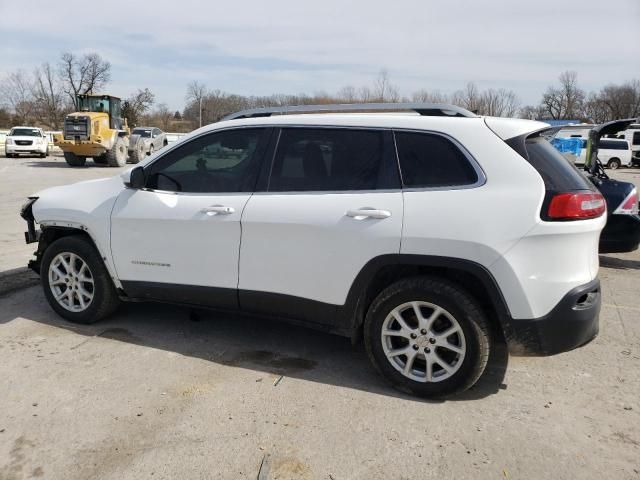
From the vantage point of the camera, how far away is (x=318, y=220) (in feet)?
11.4

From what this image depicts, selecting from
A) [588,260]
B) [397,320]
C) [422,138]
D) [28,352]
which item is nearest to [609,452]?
[588,260]

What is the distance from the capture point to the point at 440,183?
129 inches

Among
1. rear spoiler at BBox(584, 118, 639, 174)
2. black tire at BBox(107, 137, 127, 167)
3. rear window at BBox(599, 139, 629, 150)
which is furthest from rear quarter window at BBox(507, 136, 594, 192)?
rear window at BBox(599, 139, 629, 150)

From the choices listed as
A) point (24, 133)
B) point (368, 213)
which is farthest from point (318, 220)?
point (24, 133)

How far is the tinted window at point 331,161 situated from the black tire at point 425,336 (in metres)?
0.68

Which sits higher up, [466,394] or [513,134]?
[513,134]

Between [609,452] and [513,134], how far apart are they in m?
1.86

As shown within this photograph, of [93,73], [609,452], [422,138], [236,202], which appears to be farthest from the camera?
[93,73]

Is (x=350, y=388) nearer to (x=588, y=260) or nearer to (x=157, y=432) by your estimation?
(x=157, y=432)

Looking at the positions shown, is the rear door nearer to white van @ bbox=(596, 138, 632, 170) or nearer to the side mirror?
the side mirror

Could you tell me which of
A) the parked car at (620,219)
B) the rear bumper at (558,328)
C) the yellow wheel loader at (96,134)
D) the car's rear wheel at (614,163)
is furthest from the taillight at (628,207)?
the car's rear wheel at (614,163)

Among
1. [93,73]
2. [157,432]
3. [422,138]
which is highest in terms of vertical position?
[93,73]

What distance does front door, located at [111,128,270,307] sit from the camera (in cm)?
381

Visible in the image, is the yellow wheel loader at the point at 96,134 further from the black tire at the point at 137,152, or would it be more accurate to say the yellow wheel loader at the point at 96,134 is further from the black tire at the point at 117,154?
the black tire at the point at 137,152
